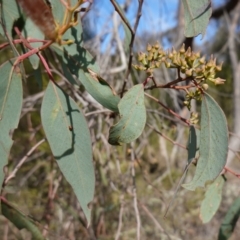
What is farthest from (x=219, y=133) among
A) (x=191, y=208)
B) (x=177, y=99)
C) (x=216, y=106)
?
(x=191, y=208)

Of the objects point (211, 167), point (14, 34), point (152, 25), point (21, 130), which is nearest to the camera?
point (211, 167)

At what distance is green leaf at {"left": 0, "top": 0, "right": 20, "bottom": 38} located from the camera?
915mm

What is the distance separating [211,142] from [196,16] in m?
0.21

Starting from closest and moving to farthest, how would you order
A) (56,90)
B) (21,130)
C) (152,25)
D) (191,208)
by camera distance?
(56,90), (152,25), (21,130), (191,208)

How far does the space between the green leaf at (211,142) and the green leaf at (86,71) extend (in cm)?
15

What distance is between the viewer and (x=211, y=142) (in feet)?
2.51

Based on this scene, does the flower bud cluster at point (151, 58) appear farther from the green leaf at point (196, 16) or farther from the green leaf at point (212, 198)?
the green leaf at point (212, 198)

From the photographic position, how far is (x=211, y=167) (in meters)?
0.74

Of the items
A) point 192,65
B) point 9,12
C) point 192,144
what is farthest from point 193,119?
point 9,12

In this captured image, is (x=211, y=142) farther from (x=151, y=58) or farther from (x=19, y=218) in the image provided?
(x=19, y=218)

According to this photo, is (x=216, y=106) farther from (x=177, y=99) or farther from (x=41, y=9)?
(x=177, y=99)

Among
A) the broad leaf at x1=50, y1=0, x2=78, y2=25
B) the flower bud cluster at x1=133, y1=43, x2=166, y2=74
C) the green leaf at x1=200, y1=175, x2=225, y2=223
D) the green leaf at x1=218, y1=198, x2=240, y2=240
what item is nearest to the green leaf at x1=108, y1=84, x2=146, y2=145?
the flower bud cluster at x1=133, y1=43, x2=166, y2=74

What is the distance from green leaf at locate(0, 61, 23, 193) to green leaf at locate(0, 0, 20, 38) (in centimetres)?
12

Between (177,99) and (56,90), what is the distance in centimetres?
95
